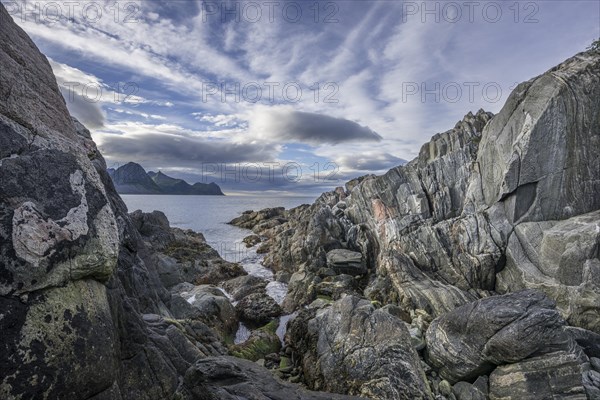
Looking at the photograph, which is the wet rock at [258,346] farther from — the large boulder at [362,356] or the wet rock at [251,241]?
the wet rock at [251,241]

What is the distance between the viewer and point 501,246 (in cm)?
2397

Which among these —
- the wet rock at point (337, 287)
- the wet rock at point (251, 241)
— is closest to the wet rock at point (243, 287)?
the wet rock at point (337, 287)

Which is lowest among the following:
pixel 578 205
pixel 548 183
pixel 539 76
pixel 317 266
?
pixel 317 266

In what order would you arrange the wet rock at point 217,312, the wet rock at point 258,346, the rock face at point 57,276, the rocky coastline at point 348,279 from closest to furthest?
the rock face at point 57,276
the rocky coastline at point 348,279
the wet rock at point 258,346
the wet rock at point 217,312

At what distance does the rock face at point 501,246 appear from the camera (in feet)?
42.2

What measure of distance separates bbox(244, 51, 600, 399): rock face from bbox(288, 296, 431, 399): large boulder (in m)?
0.49

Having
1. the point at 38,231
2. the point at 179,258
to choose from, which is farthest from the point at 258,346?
the point at 179,258

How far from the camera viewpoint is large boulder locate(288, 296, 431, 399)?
1177cm

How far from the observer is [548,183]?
23.2 m

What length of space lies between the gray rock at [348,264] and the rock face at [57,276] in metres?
25.9

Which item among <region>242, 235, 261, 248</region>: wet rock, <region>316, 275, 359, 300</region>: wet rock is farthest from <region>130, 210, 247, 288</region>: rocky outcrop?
<region>242, 235, 261, 248</region>: wet rock

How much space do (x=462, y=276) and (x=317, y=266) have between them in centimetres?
1451

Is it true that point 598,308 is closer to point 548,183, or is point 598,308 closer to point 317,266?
point 548,183

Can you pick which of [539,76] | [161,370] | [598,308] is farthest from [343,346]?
[539,76]
